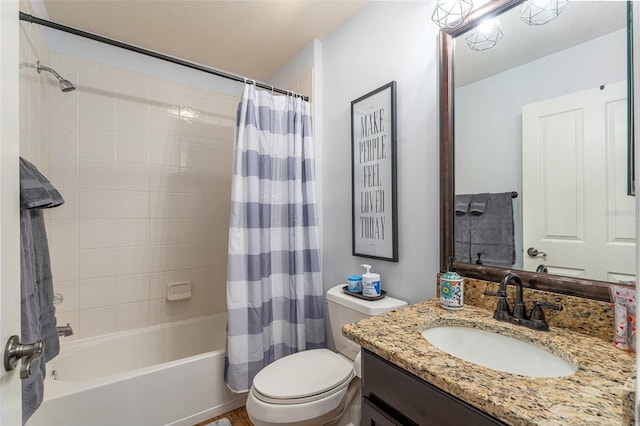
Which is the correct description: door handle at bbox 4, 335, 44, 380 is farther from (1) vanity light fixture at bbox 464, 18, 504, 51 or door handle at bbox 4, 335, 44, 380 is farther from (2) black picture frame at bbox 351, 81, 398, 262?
(1) vanity light fixture at bbox 464, 18, 504, 51

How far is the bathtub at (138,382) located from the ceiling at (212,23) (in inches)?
79.6

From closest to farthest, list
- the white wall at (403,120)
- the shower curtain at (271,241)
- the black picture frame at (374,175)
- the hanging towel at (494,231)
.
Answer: the hanging towel at (494,231) < the white wall at (403,120) < the black picture frame at (374,175) < the shower curtain at (271,241)

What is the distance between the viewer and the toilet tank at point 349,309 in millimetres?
1318

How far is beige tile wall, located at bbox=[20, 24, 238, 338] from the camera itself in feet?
6.04

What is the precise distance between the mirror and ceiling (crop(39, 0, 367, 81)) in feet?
2.87

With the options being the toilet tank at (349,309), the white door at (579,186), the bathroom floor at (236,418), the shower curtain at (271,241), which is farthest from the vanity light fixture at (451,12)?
the bathroom floor at (236,418)

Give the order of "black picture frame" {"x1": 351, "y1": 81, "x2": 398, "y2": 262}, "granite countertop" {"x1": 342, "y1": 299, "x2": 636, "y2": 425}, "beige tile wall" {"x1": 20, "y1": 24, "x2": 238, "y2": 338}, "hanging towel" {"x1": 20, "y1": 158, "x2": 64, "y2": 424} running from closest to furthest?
1. "granite countertop" {"x1": 342, "y1": 299, "x2": 636, "y2": 425}
2. "hanging towel" {"x1": 20, "y1": 158, "x2": 64, "y2": 424}
3. "black picture frame" {"x1": 351, "y1": 81, "x2": 398, "y2": 262}
4. "beige tile wall" {"x1": 20, "y1": 24, "x2": 238, "y2": 338}

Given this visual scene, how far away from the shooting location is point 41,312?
1095 millimetres

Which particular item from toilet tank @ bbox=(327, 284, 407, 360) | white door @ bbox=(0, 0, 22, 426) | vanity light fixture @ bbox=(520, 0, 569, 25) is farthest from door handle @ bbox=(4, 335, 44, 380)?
vanity light fixture @ bbox=(520, 0, 569, 25)

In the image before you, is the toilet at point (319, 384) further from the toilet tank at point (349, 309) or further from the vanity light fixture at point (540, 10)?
the vanity light fixture at point (540, 10)

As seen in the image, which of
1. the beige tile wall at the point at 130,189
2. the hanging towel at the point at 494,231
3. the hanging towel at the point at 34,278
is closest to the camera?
the hanging towel at the point at 34,278

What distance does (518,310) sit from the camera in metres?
0.93

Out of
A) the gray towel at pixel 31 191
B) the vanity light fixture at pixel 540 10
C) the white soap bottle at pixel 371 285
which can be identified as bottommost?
the white soap bottle at pixel 371 285

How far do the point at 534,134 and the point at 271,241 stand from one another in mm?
1344
